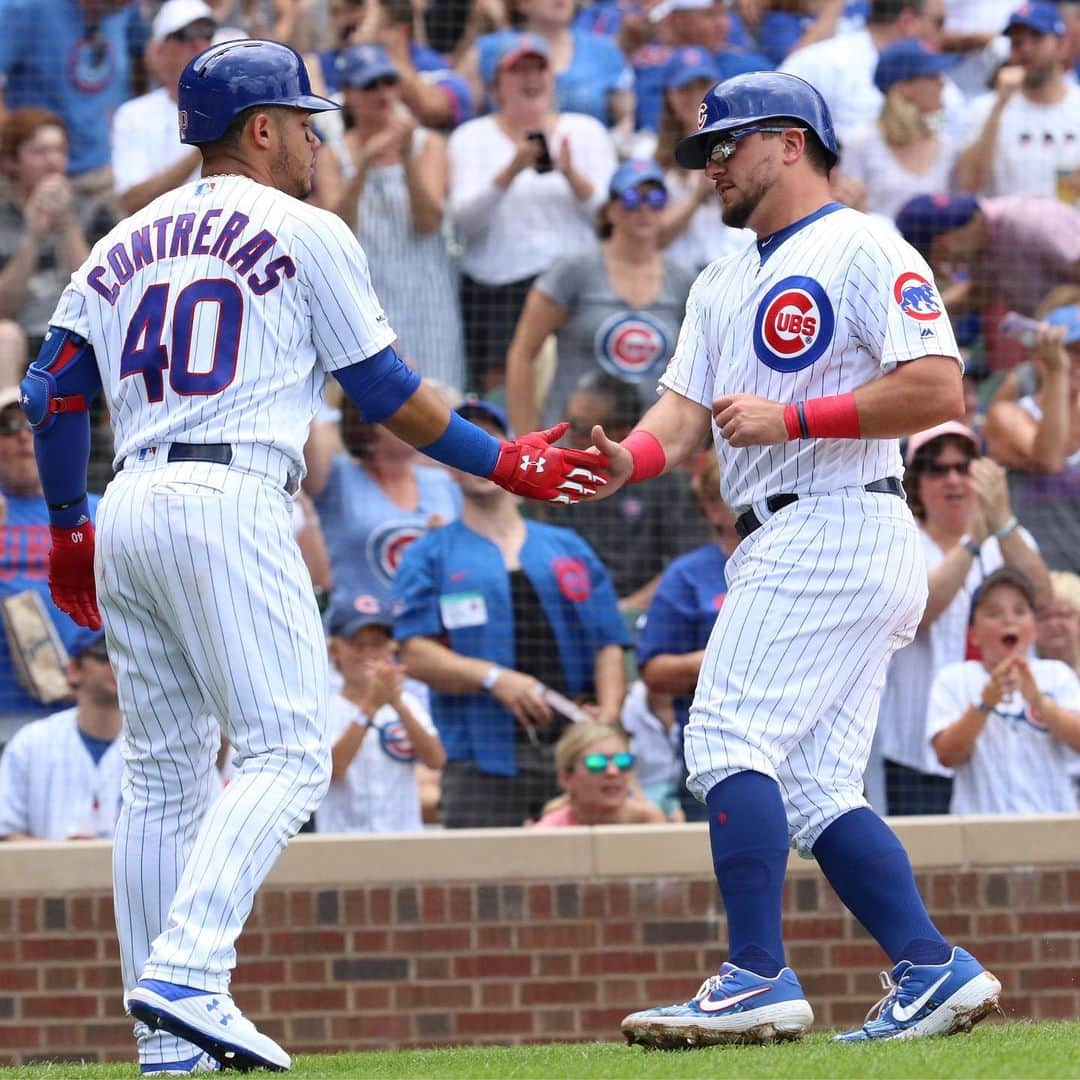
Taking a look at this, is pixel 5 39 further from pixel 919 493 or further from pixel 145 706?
pixel 145 706

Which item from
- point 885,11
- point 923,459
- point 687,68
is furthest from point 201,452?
point 885,11

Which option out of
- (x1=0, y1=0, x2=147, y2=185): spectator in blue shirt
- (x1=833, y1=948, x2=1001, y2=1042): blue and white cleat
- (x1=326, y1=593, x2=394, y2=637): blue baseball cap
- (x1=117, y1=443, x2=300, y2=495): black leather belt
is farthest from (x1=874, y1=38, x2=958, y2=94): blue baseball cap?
(x1=117, y1=443, x2=300, y2=495): black leather belt

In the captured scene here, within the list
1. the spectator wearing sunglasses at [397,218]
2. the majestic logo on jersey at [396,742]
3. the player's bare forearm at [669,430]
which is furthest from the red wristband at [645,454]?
the spectator wearing sunglasses at [397,218]

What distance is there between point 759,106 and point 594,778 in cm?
312

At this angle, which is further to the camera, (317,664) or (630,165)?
(630,165)

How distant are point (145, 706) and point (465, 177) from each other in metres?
5.32

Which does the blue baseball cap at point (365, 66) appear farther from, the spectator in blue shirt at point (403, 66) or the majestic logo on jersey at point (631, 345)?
the majestic logo on jersey at point (631, 345)

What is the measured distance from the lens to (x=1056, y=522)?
8.23 metres

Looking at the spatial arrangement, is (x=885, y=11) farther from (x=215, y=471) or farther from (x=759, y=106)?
(x=215, y=471)

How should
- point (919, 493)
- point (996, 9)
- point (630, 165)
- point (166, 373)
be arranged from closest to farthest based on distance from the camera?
point (166, 373) < point (919, 493) < point (630, 165) < point (996, 9)

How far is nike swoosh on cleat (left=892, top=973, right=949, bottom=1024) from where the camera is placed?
4.36 metres

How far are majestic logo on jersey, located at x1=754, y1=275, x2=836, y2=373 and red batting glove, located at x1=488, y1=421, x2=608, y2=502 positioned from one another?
1.52 feet

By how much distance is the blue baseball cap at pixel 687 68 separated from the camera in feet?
31.0

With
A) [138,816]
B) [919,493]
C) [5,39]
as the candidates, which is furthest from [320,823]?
[5,39]
